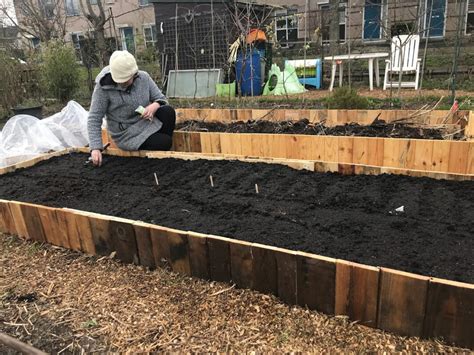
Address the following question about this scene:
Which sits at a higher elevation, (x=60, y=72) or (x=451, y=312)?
(x=60, y=72)

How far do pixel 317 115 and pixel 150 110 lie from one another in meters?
1.78

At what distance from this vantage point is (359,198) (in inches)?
90.0

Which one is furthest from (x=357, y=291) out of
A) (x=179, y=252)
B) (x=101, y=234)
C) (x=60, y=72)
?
(x=60, y=72)

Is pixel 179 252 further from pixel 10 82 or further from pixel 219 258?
pixel 10 82

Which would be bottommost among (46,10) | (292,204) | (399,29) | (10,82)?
(292,204)

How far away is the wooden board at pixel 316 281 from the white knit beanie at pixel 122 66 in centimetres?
218

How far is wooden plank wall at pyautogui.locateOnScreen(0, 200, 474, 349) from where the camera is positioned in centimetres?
146

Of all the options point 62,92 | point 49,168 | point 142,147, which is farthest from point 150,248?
point 62,92

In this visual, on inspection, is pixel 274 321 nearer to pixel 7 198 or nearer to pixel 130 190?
pixel 130 190

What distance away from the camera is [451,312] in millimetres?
1447

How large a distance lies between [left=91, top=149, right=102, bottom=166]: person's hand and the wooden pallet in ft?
2.98

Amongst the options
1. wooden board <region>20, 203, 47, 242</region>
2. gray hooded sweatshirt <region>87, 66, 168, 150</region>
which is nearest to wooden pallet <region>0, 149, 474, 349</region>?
wooden board <region>20, 203, 47, 242</region>

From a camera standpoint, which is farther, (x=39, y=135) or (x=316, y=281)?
(x=39, y=135)

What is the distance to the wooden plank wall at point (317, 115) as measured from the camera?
3.71 meters
